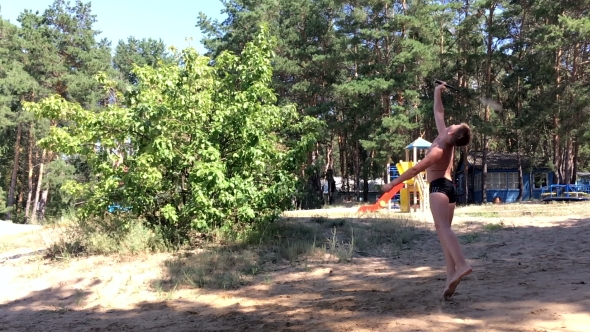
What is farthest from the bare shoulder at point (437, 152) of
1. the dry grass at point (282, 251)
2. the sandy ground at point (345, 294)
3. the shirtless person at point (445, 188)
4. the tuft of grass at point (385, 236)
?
the tuft of grass at point (385, 236)

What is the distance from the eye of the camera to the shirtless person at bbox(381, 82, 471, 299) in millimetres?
4340

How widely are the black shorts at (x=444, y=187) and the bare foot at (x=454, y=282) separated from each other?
661 millimetres

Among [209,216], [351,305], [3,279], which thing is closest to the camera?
[351,305]

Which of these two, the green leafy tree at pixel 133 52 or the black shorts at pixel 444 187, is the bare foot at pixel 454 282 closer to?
the black shorts at pixel 444 187

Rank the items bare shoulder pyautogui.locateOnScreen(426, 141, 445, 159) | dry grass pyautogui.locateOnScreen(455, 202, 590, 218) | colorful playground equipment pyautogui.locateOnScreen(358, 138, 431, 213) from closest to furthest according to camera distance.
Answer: bare shoulder pyautogui.locateOnScreen(426, 141, 445, 159)
dry grass pyautogui.locateOnScreen(455, 202, 590, 218)
colorful playground equipment pyautogui.locateOnScreen(358, 138, 431, 213)

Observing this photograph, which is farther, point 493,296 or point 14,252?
point 14,252

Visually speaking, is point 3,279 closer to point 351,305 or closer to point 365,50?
point 351,305

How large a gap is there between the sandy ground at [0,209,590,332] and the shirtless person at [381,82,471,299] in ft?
1.20

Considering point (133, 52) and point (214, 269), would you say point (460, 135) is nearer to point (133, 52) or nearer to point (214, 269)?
point (214, 269)

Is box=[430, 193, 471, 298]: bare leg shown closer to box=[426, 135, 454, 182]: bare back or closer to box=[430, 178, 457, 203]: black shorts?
box=[430, 178, 457, 203]: black shorts

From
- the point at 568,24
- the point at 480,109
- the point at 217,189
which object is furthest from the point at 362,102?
the point at 217,189

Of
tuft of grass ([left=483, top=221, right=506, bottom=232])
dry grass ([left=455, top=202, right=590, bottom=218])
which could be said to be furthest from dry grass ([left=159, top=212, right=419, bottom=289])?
dry grass ([left=455, top=202, right=590, bottom=218])

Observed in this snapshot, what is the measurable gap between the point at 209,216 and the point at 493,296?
5.34 metres

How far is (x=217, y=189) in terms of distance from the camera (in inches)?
335
